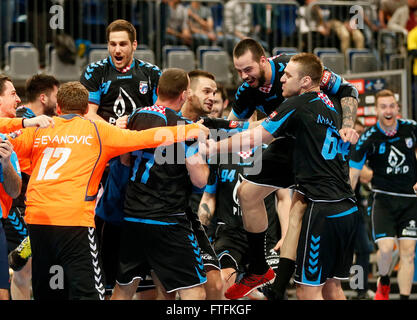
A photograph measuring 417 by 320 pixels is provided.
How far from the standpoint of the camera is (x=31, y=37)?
12633mm

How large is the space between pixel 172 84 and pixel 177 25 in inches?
293

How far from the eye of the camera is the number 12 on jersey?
584 centimetres

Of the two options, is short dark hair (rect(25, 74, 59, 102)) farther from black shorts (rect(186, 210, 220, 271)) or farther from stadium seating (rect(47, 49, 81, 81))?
stadium seating (rect(47, 49, 81, 81))

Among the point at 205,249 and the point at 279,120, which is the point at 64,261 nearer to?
the point at 205,249

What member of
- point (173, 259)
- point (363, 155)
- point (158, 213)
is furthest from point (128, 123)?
point (363, 155)

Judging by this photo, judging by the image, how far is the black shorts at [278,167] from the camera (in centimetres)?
631

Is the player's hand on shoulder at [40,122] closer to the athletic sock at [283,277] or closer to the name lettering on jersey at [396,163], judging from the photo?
the athletic sock at [283,277]

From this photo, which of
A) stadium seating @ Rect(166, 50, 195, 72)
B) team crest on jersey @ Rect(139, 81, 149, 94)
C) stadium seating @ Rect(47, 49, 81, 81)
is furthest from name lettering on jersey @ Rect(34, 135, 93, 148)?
stadium seating @ Rect(166, 50, 195, 72)

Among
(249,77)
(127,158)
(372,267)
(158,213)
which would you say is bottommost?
(372,267)

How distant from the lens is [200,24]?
13.7 m

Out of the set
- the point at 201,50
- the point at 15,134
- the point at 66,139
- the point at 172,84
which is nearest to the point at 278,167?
the point at 172,84

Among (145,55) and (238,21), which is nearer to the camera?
(145,55)
